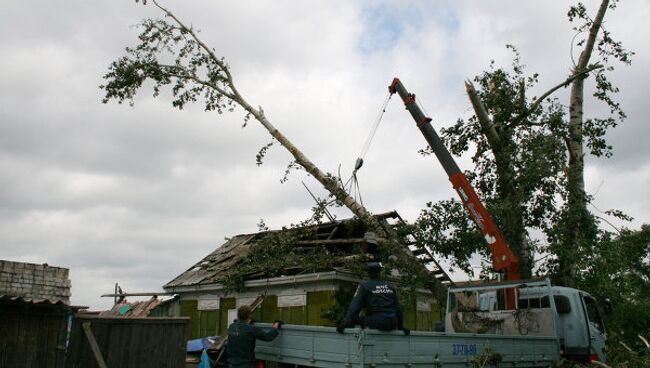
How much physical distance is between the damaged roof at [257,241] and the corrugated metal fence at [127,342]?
20.3 ft

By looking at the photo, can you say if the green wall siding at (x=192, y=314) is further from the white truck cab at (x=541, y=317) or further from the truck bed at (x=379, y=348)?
the truck bed at (x=379, y=348)

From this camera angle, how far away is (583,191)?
1502 centimetres

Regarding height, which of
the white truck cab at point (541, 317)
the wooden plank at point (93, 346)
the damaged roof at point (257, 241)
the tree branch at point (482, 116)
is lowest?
the wooden plank at point (93, 346)

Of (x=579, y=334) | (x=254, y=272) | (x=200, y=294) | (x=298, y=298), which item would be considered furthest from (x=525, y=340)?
(x=200, y=294)

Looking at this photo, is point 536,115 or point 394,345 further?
point 536,115

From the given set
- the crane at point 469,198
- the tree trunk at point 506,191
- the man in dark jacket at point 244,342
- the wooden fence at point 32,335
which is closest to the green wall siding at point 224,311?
the wooden fence at point 32,335

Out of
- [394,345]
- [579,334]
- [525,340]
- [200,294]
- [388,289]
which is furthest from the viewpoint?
[200,294]

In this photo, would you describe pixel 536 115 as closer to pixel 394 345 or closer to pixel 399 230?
pixel 399 230

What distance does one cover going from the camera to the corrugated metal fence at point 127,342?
389 inches

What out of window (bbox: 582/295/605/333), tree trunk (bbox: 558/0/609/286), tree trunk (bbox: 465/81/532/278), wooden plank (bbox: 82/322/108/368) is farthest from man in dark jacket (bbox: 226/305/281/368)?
tree trunk (bbox: 558/0/609/286)

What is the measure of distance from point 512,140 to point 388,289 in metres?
10.3

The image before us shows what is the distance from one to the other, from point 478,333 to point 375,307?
13.5 ft

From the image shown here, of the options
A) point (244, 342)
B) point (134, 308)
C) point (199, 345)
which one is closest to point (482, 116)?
point (199, 345)

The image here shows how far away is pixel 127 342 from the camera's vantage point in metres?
10.5
